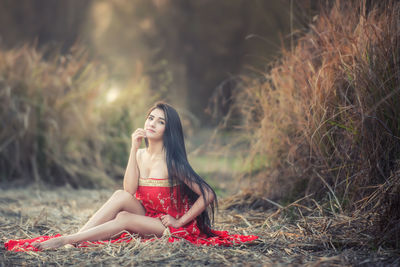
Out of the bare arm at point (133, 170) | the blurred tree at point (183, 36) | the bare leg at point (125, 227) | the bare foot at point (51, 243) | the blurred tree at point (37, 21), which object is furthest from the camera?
the blurred tree at point (37, 21)

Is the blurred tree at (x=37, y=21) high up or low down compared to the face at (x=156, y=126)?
up

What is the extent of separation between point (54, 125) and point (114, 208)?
2.27 meters

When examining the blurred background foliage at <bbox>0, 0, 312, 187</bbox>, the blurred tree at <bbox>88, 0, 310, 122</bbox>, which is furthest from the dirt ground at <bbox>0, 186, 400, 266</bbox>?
the blurred tree at <bbox>88, 0, 310, 122</bbox>

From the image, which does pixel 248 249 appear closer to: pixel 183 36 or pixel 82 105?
pixel 82 105

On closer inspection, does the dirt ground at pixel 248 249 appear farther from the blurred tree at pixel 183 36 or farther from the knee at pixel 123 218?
the blurred tree at pixel 183 36

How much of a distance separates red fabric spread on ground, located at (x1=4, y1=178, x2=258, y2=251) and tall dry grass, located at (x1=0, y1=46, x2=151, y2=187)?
6.92 feet

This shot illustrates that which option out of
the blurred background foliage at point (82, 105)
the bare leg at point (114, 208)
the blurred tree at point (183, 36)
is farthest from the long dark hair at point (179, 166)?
the blurred tree at point (183, 36)

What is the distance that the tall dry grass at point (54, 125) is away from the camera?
13.1ft

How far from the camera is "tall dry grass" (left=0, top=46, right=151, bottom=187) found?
157 inches

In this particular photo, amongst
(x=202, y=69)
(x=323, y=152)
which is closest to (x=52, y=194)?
(x=323, y=152)

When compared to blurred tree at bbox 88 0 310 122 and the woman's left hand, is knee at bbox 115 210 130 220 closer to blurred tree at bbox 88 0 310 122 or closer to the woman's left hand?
the woman's left hand

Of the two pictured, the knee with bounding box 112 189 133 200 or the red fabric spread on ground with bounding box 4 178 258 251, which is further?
the knee with bounding box 112 189 133 200

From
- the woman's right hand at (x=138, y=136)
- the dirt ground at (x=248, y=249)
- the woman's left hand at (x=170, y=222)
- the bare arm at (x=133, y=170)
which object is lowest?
the dirt ground at (x=248, y=249)

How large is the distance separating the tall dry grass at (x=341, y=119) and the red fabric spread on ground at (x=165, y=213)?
2.27 feet
